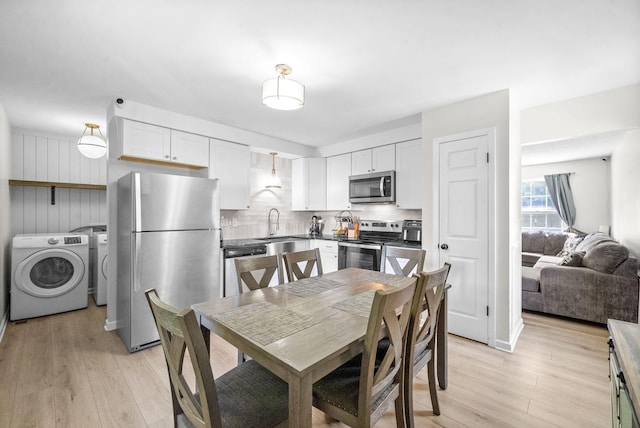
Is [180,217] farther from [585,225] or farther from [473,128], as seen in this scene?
[585,225]

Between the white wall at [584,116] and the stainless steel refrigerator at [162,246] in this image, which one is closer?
the white wall at [584,116]

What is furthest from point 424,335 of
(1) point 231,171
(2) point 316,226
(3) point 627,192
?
(3) point 627,192

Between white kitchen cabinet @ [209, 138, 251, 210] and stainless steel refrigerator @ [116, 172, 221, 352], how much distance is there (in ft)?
2.08

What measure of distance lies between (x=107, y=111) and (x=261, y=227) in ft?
7.90

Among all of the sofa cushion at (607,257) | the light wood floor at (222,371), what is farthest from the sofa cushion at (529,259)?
the light wood floor at (222,371)

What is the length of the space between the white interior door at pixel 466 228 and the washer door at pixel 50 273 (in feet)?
14.5

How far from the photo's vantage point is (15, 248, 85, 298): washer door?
10.9 feet

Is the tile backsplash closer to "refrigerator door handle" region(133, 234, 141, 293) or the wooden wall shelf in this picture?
"refrigerator door handle" region(133, 234, 141, 293)

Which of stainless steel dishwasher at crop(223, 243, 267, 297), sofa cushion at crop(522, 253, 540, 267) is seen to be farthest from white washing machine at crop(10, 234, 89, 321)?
sofa cushion at crop(522, 253, 540, 267)

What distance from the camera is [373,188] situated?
3.99 meters

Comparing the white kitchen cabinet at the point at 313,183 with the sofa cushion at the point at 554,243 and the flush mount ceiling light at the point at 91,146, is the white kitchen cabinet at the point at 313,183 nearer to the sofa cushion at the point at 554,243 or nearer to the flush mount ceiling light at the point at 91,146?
the flush mount ceiling light at the point at 91,146

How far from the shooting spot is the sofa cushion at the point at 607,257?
3068 millimetres

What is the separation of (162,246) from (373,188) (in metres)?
2.65

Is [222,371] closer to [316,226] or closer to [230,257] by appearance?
[230,257]
